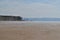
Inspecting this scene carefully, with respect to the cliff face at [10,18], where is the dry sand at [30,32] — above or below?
below

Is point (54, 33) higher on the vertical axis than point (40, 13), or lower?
lower

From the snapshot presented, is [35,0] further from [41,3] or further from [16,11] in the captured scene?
[16,11]

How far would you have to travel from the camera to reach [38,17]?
2.81ft

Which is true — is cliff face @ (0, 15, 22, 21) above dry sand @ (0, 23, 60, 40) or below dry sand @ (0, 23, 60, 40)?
above

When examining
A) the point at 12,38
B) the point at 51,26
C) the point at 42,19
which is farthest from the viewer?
the point at 42,19

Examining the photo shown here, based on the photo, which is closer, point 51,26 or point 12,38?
point 12,38

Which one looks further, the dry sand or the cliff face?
the cliff face

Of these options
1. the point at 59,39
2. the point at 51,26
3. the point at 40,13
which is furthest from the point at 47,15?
the point at 59,39

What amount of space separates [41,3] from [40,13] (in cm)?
9

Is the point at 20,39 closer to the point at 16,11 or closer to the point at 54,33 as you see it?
the point at 54,33

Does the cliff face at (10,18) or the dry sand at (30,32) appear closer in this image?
the dry sand at (30,32)

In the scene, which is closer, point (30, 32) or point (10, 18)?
point (30, 32)

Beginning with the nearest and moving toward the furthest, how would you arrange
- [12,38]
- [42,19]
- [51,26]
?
[12,38] → [51,26] → [42,19]

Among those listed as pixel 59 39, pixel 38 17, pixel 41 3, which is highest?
pixel 41 3
